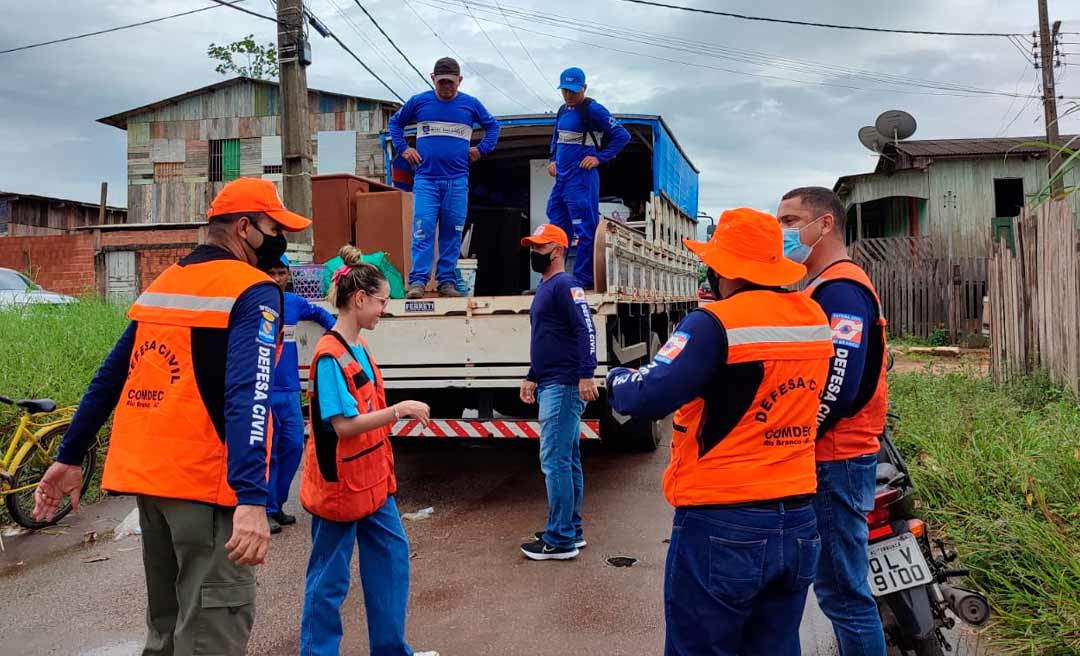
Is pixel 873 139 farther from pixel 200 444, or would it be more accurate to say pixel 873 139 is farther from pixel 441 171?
pixel 200 444

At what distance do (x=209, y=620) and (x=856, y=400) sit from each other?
7.27 ft

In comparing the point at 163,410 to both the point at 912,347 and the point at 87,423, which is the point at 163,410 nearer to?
the point at 87,423

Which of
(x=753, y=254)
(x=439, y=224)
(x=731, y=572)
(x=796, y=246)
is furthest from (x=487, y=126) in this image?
(x=731, y=572)

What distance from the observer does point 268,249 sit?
2873mm

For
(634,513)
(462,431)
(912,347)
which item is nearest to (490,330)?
(462,431)

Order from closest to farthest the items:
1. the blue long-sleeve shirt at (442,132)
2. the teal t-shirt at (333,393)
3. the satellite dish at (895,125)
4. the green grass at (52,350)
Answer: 1. the teal t-shirt at (333,393)
2. the blue long-sleeve shirt at (442,132)
3. the green grass at (52,350)
4. the satellite dish at (895,125)

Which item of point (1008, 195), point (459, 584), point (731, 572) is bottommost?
point (459, 584)

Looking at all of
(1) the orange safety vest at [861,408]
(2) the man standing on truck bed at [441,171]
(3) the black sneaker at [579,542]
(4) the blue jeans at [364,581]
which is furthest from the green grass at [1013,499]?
(2) the man standing on truck bed at [441,171]

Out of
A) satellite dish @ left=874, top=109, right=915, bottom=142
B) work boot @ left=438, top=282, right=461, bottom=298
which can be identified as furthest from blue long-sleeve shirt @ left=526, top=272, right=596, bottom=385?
satellite dish @ left=874, top=109, right=915, bottom=142

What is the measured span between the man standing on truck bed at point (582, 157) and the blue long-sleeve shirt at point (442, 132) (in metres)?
0.93

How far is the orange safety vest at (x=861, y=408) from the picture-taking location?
2.94m

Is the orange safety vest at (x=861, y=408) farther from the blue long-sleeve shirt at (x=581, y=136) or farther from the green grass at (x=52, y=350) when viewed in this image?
the green grass at (x=52, y=350)

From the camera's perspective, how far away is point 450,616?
4.24 meters

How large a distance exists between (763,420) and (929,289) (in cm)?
1821
